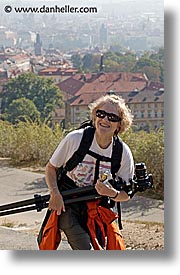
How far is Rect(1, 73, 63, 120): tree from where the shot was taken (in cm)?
253

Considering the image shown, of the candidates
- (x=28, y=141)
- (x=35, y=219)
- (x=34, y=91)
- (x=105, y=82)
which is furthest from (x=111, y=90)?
(x=28, y=141)

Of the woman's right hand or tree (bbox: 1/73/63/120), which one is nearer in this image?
the woman's right hand

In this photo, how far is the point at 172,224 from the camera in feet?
7.88

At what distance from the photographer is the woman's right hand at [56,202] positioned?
2236 millimetres

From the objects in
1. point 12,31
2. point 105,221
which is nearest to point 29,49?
point 12,31

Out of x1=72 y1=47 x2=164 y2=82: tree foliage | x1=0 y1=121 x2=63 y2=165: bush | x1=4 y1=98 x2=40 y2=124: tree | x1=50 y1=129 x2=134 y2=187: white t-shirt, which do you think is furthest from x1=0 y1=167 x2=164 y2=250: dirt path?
x1=72 y1=47 x2=164 y2=82: tree foliage

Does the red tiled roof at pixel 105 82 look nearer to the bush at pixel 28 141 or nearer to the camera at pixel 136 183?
the bush at pixel 28 141

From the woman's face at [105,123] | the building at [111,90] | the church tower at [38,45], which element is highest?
the church tower at [38,45]

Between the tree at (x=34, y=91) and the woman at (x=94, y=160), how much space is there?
1.02 ft

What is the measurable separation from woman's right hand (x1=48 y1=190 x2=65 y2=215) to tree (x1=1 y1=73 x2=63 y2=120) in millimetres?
394

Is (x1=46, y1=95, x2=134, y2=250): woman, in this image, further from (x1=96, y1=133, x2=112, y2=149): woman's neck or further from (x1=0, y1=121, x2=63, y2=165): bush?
(x1=0, y1=121, x2=63, y2=165): bush

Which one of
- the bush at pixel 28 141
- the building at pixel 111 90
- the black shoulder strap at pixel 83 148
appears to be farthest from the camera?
the bush at pixel 28 141

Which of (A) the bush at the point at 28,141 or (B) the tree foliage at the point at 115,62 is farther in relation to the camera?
(A) the bush at the point at 28,141

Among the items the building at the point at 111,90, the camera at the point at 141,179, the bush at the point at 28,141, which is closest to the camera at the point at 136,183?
the camera at the point at 141,179
